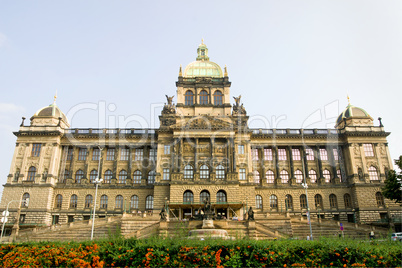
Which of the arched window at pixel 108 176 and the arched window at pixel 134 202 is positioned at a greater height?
the arched window at pixel 108 176

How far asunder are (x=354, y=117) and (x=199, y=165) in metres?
30.7

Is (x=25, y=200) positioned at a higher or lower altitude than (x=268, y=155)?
lower

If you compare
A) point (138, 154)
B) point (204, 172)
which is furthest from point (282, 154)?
point (138, 154)

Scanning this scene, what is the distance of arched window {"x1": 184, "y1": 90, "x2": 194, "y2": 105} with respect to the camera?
59.1 m

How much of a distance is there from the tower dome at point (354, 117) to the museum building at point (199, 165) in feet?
0.67

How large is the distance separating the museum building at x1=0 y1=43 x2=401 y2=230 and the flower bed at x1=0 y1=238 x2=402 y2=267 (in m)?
34.5

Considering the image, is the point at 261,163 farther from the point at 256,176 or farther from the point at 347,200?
the point at 347,200

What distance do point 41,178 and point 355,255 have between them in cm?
5252

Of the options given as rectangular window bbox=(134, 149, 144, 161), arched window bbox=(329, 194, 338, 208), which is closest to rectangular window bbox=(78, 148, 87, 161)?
rectangular window bbox=(134, 149, 144, 161)

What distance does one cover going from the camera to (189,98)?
195ft

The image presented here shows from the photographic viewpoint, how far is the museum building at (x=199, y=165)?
51.1m

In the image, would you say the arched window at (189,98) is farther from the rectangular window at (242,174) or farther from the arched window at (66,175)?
the arched window at (66,175)

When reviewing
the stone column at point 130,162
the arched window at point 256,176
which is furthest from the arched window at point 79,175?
the arched window at point 256,176

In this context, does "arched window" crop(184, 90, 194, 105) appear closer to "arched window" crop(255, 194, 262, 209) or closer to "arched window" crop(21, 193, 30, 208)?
"arched window" crop(255, 194, 262, 209)
